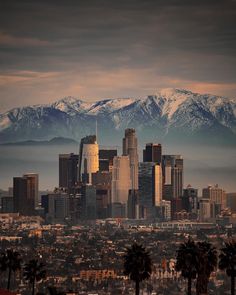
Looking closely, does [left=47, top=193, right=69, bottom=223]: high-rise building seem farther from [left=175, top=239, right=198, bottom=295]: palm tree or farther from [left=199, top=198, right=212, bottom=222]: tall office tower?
[left=175, top=239, right=198, bottom=295]: palm tree

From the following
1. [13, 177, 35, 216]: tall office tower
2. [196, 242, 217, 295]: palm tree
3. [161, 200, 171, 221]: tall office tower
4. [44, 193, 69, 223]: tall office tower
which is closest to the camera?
[196, 242, 217, 295]: palm tree

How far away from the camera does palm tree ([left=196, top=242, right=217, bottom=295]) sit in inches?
2525

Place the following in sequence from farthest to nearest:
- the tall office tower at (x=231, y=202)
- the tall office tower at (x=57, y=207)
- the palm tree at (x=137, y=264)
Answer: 1. the tall office tower at (x=231, y=202)
2. the tall office tower at (x=57, y=207)
3. the palm tree at (x=137, y=264)

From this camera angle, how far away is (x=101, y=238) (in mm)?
156250

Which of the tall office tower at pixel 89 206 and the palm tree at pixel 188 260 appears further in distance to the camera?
the tall office tower at pixel 89 206

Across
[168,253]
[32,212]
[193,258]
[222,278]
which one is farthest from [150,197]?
[193,258]

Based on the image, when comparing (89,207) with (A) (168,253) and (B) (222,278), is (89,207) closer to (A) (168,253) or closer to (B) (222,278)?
(A) (168,253)

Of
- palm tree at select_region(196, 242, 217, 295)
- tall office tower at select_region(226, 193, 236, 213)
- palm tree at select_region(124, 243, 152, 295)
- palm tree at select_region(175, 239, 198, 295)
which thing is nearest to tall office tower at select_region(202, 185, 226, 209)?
tall office tower at select_region(226, 193, 236, 213)

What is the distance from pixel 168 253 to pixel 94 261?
669cm

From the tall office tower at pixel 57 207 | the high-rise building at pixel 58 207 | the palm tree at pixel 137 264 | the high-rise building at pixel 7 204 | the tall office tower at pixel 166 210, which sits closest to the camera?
the palm tree at pixel 137 264

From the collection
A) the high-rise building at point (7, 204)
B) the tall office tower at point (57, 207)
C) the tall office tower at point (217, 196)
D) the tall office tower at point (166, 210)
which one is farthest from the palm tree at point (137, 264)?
the tall office tower at point (217, 196)

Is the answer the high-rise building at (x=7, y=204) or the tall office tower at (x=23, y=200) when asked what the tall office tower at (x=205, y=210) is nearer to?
the tall office tower at (x=23, y=200)

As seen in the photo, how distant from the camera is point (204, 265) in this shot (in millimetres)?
65562

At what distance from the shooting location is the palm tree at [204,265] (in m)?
64.1
